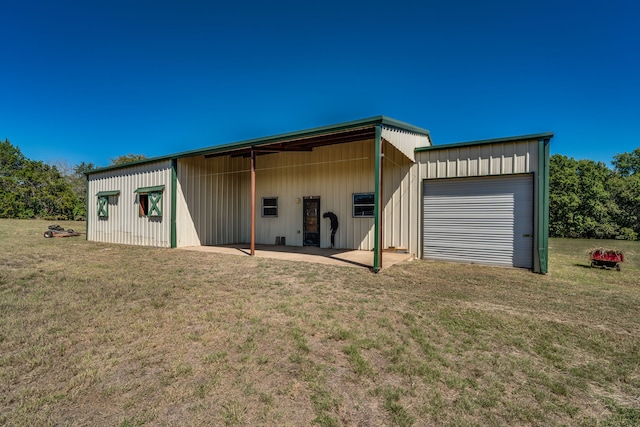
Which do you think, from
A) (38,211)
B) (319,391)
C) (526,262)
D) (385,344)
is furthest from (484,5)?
(38,211)

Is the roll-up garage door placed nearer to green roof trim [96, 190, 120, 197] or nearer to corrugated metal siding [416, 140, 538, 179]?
corrugated metal siding [416, 140, 538, 179]

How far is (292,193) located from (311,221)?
139 cm

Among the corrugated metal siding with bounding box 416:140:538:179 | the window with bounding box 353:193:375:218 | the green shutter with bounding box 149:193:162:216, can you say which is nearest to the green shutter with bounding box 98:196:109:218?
the green shutter with bounding box 149:193:162:216

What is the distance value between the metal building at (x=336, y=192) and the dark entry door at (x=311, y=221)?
39 mm

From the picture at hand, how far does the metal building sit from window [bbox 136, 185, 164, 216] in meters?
0.06

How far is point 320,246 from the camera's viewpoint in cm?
1068

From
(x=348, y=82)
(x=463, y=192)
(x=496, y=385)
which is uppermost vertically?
(x=348, y=82)

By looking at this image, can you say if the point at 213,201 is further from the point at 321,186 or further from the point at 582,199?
the point at 582,199

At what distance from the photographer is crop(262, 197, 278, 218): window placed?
11.7m

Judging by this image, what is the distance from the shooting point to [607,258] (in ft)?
23.0

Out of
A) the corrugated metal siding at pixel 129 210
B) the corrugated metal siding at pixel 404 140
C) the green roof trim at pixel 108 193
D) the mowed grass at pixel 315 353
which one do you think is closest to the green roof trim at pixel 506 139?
the corrugated metal siding at pixel 404 140

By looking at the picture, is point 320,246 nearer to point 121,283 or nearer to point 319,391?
point 121,283

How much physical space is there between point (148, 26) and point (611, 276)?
1784 centimetres

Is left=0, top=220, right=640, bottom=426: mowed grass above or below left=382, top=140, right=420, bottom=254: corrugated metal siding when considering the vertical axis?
below
